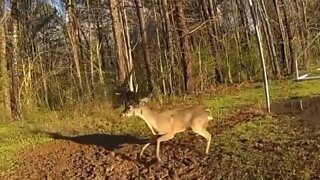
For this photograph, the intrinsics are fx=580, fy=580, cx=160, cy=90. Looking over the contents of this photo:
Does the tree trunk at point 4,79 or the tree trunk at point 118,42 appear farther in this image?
the tree trunk at point 4,79

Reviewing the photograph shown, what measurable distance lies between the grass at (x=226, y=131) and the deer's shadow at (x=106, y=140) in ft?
1.63

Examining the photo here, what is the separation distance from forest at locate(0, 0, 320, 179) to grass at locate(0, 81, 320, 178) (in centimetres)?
4

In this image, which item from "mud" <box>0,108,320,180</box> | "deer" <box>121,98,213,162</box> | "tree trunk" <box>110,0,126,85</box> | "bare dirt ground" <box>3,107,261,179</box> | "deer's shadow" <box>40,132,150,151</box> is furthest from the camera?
"tree trunk" <box>110,0,126,85</box>

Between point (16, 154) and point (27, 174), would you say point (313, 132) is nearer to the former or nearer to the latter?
point (27, 174)

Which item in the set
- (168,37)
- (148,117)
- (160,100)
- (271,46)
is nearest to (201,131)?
(148,117)

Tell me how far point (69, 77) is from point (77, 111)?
30.9 feet

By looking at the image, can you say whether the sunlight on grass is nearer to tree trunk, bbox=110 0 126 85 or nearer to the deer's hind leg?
the deer's hind leg

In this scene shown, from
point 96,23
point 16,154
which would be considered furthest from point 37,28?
point 16,154

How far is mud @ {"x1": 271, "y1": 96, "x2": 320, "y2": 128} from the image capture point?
12.9 m

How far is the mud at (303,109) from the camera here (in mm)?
12888

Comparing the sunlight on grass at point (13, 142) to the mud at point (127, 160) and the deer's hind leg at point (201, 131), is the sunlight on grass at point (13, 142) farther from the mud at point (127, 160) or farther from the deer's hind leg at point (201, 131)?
the deer's hind leg at point (201, 131)

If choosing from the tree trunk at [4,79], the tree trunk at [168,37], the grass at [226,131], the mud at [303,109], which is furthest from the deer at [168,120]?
the tree trunk at [168,37]

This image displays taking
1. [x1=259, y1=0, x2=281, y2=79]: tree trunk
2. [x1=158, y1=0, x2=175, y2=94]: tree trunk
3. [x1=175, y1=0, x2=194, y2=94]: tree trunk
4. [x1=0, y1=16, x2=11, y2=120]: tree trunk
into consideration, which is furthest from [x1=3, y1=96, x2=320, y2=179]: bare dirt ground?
[x1=259, y1=0, x2=281, y2=79]: tree trunk

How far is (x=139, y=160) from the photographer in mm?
10922
